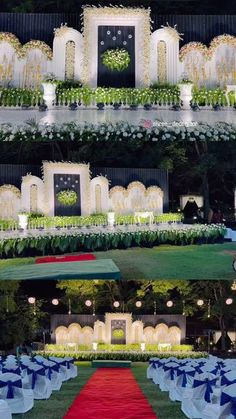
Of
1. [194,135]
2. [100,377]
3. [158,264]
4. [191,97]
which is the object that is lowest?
[100,377]

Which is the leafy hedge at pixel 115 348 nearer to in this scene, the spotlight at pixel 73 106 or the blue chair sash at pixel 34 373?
the spotlight at pixel 73 106

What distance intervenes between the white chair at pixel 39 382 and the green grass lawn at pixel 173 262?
393 centimetres

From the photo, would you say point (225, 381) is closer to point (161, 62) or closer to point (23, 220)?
point (23, 220)

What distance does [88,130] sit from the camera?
16953mm

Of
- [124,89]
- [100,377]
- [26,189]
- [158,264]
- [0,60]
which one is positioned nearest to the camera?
[158,264]

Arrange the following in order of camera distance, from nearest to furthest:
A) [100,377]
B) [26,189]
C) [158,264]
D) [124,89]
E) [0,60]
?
1. [158,264]
2. [100,377]
3. [26,189]
4. [124,89]
5. [0,60]

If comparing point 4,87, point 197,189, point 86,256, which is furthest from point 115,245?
point 4,87

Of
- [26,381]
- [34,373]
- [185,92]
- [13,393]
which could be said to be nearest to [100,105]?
[185,92]

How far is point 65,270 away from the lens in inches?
572

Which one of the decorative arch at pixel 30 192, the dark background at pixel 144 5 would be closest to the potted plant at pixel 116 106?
the decorative arch at pixel 30 192

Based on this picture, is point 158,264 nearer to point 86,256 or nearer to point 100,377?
point 86,256

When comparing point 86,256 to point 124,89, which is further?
point 124,89

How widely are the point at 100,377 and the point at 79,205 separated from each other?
4.81m

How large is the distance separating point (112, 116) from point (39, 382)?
913 cm
